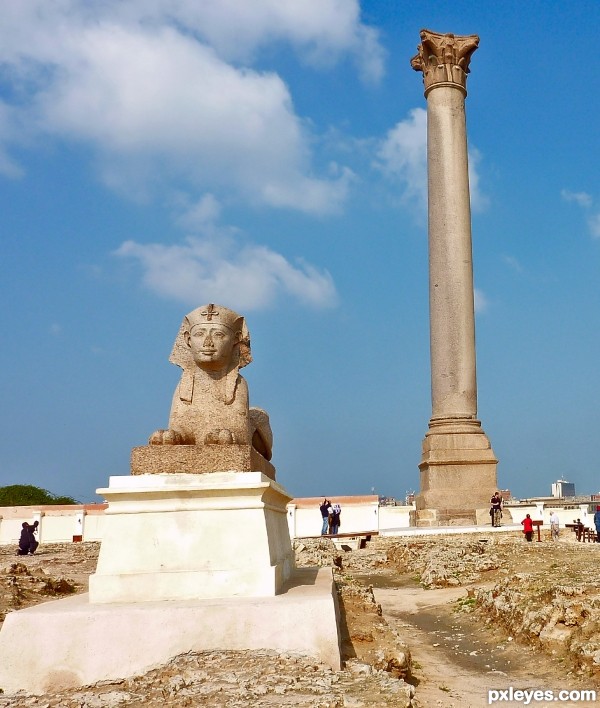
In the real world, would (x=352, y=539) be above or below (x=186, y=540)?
below

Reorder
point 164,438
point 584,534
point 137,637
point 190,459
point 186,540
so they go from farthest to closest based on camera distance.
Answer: point 584,534 < point 164,438 < point 190,459 < point 186,540 < point 137,637

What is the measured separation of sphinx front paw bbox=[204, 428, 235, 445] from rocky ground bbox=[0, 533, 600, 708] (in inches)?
67.8

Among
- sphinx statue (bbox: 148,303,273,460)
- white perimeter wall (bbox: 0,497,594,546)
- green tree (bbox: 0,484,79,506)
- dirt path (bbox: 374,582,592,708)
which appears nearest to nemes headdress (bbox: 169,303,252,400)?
sphinx statue (bbox: 148,303,273,460)

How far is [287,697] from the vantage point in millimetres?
3857

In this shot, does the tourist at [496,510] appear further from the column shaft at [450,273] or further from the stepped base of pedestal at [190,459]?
the stepped base of pedestal at [190,459]

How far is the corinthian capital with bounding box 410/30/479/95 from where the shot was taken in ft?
67.7

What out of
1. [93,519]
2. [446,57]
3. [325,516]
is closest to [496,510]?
[325,516]

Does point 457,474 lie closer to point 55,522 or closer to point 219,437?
point 55,522

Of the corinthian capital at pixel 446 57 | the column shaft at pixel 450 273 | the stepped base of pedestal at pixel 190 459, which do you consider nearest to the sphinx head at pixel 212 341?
the stepped base of pedestal at pixel 190 459

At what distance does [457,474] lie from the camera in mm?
18297

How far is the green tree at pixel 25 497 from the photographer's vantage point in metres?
28.2

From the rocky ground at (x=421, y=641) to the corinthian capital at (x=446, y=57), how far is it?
13.2 meters

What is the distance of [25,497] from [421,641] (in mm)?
24377

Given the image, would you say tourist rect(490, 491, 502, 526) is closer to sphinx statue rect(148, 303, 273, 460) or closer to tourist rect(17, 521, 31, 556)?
tourist rect(17, 521, 31, 556)
